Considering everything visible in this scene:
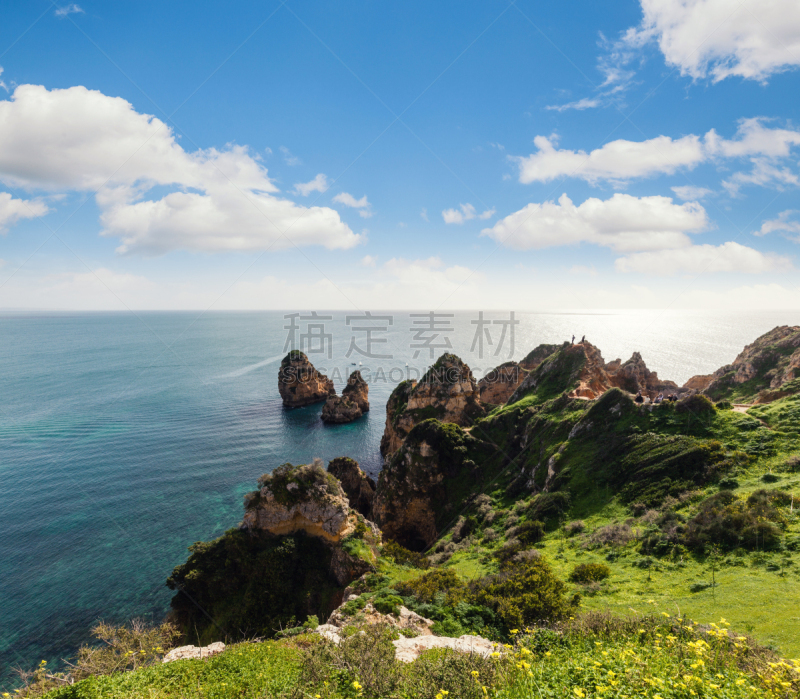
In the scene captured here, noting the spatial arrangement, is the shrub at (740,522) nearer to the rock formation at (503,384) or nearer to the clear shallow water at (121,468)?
the clear shallow water at (121,468)

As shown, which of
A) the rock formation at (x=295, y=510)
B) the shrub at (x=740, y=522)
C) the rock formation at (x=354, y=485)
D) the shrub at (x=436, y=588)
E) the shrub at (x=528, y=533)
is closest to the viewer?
the shrub at (x=740, y=522)

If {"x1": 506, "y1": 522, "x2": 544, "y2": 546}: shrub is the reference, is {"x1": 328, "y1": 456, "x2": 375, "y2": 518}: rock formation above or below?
below

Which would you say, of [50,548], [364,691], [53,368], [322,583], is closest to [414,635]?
[364,691]

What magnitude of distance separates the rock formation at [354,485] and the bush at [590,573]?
34.1m

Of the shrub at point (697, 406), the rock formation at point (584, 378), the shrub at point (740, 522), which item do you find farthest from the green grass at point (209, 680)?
the rock formation at point (584, 378)

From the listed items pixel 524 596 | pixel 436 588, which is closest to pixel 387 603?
pixel 436 588

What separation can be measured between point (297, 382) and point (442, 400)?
1971 inches

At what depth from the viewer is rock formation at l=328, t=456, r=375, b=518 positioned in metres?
52.5

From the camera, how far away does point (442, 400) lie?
63000 mm

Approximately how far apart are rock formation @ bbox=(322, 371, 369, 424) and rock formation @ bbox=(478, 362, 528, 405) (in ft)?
106

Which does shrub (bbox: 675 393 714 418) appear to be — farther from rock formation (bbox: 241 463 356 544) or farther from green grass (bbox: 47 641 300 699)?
green grass (bbox: 47 641 300 699)

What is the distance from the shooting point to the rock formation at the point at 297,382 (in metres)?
98.2

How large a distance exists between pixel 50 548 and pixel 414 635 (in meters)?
46.2

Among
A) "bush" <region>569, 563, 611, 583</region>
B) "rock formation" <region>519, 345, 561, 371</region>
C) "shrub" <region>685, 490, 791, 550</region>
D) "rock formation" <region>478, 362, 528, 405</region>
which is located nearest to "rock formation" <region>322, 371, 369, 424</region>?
"rock formation" <region>478, 362, 528, 405</region>
